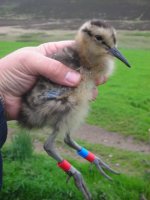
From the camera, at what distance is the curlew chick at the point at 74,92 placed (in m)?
3.76

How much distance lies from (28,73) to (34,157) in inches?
94.0

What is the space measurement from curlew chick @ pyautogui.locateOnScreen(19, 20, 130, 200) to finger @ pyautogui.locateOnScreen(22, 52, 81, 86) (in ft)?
0.24

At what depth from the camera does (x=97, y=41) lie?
3.89 m

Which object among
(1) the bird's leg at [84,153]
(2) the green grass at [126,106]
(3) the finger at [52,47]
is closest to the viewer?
(1) the bird's leg at [84,153]

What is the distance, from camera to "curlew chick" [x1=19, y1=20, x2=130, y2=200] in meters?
3.76

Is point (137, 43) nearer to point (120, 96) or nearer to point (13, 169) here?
point (120, 96)

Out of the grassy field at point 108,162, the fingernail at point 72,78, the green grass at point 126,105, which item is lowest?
the green grass at point 126,105

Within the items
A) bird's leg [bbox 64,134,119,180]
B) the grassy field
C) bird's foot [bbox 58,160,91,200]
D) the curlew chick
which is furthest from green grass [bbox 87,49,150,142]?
bird's foot [bbox 58,160,91,200]

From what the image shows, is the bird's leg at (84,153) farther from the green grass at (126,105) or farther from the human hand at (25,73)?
the green grass at (126,105)

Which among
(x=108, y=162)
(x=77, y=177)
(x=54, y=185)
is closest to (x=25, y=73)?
(x=77, y=177)

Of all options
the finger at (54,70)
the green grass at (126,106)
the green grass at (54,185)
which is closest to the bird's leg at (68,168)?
the finger at (54,70)

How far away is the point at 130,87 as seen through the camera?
1224cm

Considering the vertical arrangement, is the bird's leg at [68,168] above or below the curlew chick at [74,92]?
below

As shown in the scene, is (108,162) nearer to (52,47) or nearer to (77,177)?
(52,47)
